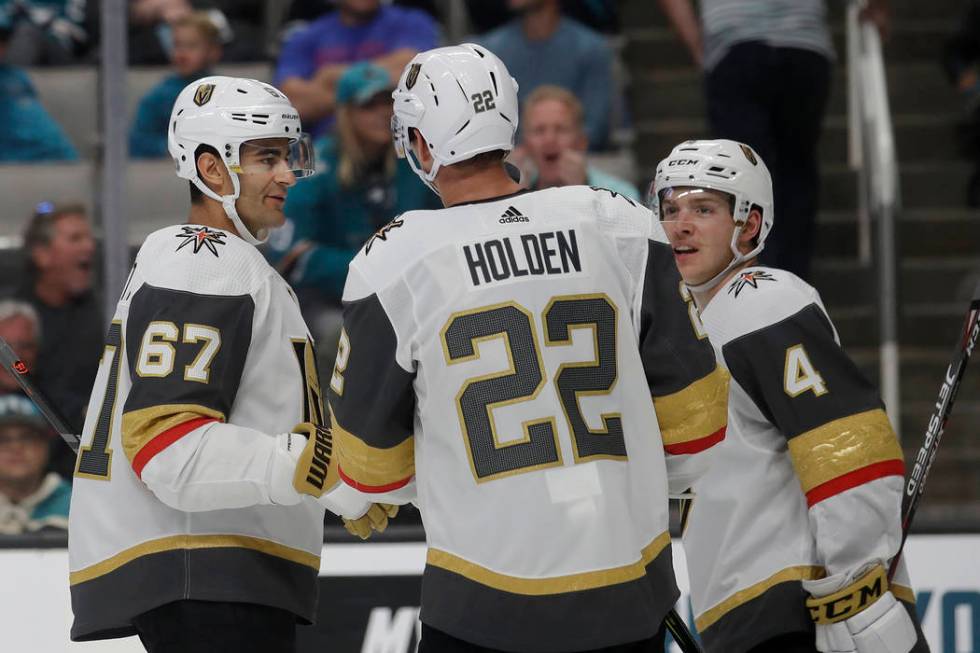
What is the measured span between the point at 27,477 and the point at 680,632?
6.59 feet

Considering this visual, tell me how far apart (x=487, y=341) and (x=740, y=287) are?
0.67m

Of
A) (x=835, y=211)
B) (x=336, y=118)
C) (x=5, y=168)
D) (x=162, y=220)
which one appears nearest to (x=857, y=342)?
(x=835, y=211)

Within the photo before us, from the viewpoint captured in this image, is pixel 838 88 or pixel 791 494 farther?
pixel 838 88

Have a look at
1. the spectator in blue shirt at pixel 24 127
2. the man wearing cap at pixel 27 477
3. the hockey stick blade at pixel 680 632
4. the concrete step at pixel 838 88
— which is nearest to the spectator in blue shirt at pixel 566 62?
the concrete step at pixel 838 88

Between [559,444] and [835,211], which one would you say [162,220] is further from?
[559,444]

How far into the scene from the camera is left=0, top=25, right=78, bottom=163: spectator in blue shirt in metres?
5.49

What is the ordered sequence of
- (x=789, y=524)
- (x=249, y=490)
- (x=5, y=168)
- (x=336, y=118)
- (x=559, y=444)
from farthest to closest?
1. (x=5, y=168)
2. (x=336, y=118)
3. (x=789, y=524)
4. (x=249, y=490)
5. (x=559, y=444)

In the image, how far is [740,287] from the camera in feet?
9.17

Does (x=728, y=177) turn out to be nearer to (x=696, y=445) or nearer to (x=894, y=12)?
(x=696, y=445)

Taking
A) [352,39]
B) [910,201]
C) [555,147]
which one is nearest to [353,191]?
[555,147]

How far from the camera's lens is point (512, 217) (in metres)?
2.35

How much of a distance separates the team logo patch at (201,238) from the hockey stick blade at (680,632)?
0.98 metres

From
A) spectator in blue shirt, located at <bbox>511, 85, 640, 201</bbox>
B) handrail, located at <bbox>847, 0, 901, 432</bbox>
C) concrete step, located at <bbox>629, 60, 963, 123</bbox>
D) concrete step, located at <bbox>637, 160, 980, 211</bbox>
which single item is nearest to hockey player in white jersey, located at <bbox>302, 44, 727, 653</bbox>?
handrail, located at <bbox>847, 0, 901, 432</bbox>

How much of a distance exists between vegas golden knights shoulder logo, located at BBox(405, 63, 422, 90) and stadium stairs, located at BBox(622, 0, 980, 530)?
2516 mm
